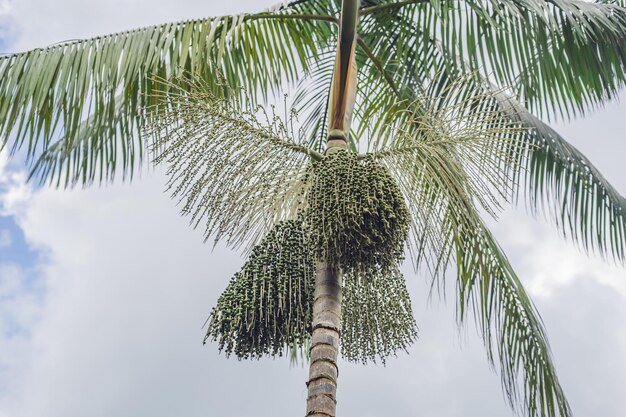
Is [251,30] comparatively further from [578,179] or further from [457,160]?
[578,179]

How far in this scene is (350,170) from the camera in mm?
3613

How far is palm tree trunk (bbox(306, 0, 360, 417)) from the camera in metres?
3.34

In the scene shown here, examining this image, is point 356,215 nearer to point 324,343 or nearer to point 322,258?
point 322,258

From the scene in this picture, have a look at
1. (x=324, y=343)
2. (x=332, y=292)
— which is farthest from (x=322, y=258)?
(x=324, y=343)

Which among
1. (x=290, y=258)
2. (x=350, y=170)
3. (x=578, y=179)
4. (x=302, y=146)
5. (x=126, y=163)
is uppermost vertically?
(x=578, y=179)

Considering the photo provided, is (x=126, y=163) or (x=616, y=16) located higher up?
(x=616, y=16)

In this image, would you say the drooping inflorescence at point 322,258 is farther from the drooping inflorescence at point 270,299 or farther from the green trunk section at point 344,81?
the green trunk section at point 344,81

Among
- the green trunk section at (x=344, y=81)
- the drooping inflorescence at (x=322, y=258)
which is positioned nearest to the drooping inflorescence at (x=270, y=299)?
the drooping inflorescence at (x=322, y=258)

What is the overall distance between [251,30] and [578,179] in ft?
7.62

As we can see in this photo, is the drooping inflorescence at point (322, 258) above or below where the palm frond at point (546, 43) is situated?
below

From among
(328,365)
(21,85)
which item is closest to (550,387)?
(328,365)

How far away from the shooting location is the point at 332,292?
3600mm

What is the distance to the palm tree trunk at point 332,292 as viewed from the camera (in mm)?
3342

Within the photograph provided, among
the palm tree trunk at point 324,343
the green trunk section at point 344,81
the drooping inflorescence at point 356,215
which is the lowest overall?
the palm tree trunk at point 324,343
